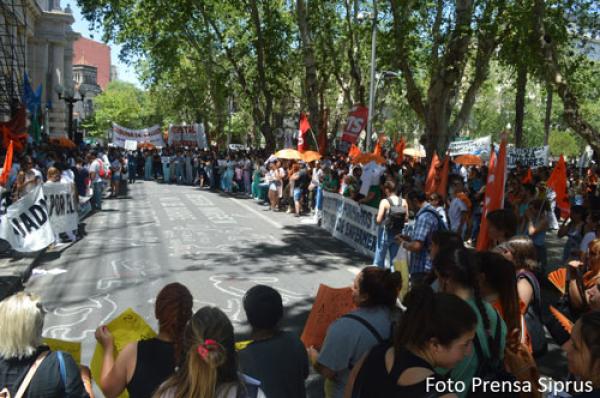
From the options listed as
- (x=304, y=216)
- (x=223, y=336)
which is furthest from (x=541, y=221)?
(x=304, y=216)

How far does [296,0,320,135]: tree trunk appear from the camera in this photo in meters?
21.1

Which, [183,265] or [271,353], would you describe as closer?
[271,353]

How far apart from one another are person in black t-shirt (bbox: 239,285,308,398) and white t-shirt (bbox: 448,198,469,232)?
762 cm

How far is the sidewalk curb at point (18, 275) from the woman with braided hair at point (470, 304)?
6.06 meters

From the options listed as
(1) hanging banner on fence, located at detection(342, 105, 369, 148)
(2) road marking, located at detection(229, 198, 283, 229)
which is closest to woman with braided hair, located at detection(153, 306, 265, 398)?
(2) road marking, located at detection(229, 198, 283, 229)

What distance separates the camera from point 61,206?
40.1 feet

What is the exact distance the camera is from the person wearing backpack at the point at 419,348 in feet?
8.23

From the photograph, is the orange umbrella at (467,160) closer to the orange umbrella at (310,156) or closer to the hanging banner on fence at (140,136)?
the orange umbrella at (310,156)

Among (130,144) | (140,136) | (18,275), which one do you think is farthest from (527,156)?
(130,144)

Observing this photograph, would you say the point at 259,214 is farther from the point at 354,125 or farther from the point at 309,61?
the point at 309,61

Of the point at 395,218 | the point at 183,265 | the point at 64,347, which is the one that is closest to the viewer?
the point at 64,347

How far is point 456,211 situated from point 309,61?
12.3 metres

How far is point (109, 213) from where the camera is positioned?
57.4 ft

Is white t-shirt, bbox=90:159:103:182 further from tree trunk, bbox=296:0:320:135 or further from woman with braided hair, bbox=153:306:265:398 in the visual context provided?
woman with braided hair, bbox=153:306:265:398
